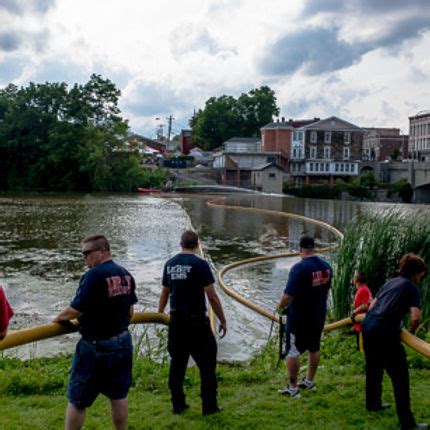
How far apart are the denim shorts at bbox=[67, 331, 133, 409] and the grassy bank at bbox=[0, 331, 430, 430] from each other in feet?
2.40

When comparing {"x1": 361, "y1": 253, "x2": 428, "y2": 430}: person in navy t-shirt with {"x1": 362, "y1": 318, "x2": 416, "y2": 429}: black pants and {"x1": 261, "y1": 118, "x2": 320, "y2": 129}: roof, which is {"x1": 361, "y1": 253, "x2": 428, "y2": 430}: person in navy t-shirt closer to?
{"x1": 362, "y1": 318, "x2": 416, "y2": 429}: black pants

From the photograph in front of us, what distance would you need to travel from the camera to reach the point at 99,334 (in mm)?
4594

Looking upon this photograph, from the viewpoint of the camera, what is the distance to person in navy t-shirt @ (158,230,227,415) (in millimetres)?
5570

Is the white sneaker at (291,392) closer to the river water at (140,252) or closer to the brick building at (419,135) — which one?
the river water at (140,252)

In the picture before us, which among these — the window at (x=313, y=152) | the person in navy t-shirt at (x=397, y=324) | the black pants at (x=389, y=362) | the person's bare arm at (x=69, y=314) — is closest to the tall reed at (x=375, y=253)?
the black pants at (x=389, y=362)

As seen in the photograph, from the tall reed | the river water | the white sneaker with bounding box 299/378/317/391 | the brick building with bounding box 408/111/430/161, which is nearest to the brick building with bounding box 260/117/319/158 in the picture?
the brick building with bounding box 408/111/430/161

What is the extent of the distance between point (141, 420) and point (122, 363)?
0.99 m

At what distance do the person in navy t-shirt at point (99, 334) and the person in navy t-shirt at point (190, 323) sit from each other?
3.17 feet

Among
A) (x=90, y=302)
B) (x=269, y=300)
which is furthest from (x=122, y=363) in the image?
(x=269, y=300)

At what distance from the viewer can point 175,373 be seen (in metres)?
5.64

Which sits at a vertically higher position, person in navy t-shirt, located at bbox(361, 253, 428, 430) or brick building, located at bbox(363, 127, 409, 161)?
brick building, located at bbox(363, 127, 409, 161)

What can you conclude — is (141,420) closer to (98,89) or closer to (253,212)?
(253,212)

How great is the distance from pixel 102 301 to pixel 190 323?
1.29 metres

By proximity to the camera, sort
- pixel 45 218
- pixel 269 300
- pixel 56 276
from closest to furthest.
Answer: pixel 269 300, pixel 56 276, pixel 45 218
